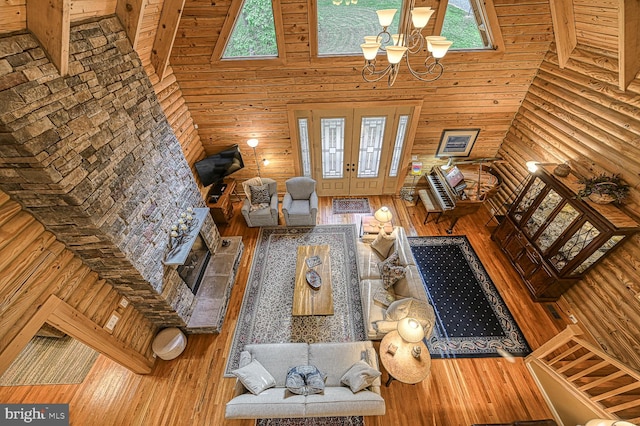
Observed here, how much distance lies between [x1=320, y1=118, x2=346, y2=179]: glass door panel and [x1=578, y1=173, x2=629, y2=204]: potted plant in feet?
13.1

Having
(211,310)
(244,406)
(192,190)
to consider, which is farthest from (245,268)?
(244,406)

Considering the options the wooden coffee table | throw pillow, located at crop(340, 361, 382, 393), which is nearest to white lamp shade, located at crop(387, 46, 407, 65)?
the wooden coffee table

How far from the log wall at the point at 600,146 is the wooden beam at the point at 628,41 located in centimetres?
15

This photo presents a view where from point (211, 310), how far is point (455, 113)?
584 centimetres

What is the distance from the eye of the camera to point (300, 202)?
5.68 meters

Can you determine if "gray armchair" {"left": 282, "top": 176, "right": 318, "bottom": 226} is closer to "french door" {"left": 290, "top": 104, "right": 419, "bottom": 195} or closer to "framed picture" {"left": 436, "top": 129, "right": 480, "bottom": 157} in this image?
"french door" {"left": 290, "top": 104, "right": 419, "bottom": 195}

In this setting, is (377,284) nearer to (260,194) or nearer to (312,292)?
(312,292)

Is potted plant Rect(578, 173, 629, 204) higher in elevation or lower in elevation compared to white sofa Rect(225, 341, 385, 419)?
higher

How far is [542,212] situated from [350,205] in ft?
11.7

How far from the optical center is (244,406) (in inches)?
104

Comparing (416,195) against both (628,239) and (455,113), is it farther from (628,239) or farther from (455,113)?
(628,239)

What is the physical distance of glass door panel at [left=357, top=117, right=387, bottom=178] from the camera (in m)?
5.38

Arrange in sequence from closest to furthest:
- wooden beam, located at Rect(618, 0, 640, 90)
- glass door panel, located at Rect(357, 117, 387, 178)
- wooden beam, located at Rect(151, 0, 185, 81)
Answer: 1. wooden beam, located at Rect(618, 0, 640, 90)
2. wooden beam, located at Rect(151, 0, 185, 81)
3. glass door panel, located at Rect(357, 117, 387, 178)

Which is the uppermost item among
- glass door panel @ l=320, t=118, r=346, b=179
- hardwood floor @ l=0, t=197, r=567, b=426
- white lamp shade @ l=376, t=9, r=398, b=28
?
glass door panel @ l=320, t=118, r=346, b=179
